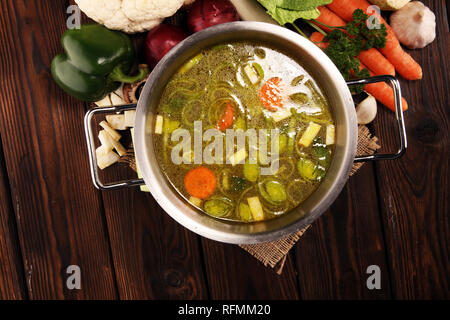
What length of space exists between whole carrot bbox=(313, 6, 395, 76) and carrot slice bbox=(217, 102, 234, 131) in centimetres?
66

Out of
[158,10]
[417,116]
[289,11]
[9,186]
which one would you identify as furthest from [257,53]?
[9,186]

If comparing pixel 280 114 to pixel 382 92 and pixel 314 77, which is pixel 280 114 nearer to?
pixel 314 77

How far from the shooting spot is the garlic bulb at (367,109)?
1.66 m

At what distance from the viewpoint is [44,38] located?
1720mm

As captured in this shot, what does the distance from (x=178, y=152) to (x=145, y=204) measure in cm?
42

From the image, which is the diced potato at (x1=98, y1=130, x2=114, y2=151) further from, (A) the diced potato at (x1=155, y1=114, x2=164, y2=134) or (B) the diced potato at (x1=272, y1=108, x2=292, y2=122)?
(B) the diced potato at (x1=272, y1=108, x2=292, y2=122)

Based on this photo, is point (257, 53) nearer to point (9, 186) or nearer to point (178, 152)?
point (178, 152)

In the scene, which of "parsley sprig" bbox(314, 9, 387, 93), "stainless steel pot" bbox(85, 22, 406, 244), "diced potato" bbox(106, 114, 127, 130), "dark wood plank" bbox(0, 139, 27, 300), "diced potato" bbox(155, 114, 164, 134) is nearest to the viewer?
"stainless steel pot" bbox(85, 22, 406, 244)

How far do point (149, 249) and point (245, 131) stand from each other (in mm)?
786

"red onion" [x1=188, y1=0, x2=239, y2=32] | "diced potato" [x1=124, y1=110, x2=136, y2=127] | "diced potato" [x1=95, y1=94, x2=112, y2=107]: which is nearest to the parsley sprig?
"red onion" [x1=188, y1=0, x2=239, y2=32]

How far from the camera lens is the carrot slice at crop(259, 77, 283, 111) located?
147 centimetres

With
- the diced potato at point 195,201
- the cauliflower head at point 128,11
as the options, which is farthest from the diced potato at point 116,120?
the diced potato at point 195,201

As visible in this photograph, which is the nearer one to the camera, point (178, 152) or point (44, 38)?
point (178, 152)

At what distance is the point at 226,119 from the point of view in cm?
147
